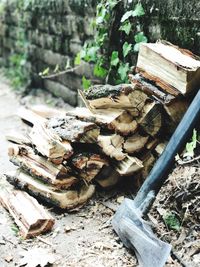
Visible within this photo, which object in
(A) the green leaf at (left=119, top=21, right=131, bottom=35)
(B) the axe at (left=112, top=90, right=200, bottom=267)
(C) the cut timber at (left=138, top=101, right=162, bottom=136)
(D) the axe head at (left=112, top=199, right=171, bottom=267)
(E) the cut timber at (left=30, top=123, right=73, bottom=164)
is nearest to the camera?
(D) the axe head at (left=112, top=199, right=171, bottom=267)

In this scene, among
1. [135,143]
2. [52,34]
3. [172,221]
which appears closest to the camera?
[172,221]

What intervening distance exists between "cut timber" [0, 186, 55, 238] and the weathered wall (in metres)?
1.45

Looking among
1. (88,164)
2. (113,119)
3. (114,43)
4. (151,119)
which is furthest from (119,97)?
(114,43)

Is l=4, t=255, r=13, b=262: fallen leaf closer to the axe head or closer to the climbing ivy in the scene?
the axe head

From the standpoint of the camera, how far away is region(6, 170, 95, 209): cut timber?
2664 mm

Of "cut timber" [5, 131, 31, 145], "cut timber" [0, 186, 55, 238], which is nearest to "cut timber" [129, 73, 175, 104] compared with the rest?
"cut timber" [5, 131, 31, 145]

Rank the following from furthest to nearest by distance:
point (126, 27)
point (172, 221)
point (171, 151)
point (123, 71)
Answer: point (123, 71) < point (126, 27) < point (172, 221) < point (171, 151)

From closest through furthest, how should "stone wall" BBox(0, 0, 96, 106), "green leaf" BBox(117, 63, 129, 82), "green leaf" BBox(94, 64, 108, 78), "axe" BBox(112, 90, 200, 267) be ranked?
"axe" BBox(112, 90, 200, 267), "green leaf" BBox(117, 63, 129, 82), "green leaf" BBox(94, 64, 108, 78), "stone wall" BBox(0, 0, 96, 106)

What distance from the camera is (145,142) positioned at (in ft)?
9.23

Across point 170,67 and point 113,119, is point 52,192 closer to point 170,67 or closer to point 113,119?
point 113,119

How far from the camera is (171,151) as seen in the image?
2.32 meters

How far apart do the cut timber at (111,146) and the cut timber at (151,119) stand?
0.68 ft

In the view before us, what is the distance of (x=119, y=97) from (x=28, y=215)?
0.94m

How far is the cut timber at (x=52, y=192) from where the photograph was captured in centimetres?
266
